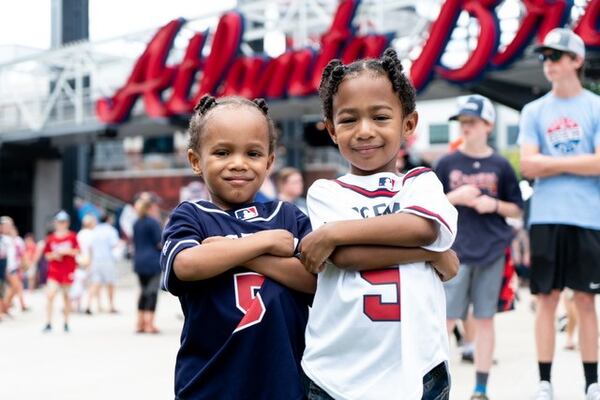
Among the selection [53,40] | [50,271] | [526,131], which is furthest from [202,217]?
[53,40]

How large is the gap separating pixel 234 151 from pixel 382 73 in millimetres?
456

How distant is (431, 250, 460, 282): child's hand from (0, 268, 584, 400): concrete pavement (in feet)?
9.43

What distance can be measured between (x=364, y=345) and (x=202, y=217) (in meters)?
0.57

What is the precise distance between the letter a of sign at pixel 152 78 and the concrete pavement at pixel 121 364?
8354 millimetres

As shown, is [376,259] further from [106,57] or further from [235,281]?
[106,57]

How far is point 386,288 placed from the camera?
1.93 metres

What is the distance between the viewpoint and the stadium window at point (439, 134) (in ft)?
161

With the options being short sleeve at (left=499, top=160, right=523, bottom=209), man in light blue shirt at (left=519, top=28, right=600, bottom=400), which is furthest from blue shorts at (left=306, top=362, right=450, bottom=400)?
short sleeve at (left=499, top=160, right=523, bottom=209)

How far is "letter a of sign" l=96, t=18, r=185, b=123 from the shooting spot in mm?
18078

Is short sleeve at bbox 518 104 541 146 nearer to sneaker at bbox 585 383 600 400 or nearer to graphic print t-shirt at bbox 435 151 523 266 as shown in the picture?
graphic print t-shirt at bbox 435 151 523 266

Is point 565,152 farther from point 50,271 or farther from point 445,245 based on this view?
point 50,271

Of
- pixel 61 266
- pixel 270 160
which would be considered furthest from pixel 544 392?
pixel 61 266

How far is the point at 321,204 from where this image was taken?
207cm

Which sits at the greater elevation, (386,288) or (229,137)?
(229,137)
